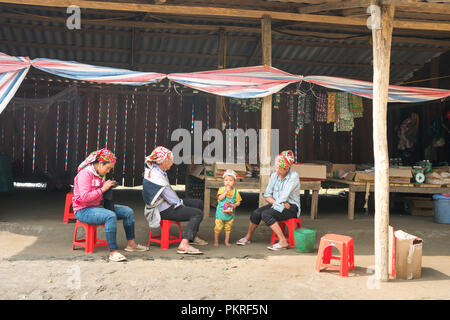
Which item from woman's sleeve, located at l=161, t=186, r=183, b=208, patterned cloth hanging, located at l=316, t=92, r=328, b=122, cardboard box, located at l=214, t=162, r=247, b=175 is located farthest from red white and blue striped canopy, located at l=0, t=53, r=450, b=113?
patterned cloth hanging, located at l=316, t=92, r=328, b=122

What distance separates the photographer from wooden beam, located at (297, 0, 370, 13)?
6078 mm

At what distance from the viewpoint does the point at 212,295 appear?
3.72 meters

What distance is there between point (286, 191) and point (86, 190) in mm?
2496

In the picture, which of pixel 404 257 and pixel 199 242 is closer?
pixel 404 257

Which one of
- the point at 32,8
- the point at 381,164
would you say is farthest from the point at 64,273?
the point at 32,8

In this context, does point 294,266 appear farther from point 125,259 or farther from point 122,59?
point 122,59

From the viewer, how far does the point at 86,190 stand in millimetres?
4887

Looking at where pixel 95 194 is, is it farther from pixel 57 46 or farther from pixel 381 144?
pixel 57 46

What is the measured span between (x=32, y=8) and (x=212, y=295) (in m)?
6.57

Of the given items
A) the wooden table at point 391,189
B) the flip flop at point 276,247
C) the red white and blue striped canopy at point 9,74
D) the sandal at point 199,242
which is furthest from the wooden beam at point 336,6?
the red white and blue striped canopy at point 9,74

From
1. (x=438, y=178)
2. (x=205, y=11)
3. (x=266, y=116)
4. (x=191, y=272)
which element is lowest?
(x=191, y=272)

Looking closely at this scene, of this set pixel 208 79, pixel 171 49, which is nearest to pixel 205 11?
pixel 208 79

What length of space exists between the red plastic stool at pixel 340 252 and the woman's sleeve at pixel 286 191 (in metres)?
1.01

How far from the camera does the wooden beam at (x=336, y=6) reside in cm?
608
